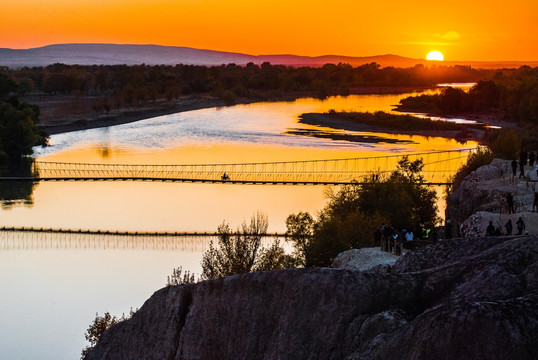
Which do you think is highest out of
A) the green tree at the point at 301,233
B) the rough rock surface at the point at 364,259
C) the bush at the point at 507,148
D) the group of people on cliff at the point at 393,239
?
the bush at the point at 507,148

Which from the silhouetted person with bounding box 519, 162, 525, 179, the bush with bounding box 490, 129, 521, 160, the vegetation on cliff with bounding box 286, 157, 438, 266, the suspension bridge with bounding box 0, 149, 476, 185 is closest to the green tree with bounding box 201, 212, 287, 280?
the vegetation on cliff with bounding box 286, 157, 438, 266

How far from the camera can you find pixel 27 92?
334ft

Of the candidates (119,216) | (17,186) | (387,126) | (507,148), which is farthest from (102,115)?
(507,148)

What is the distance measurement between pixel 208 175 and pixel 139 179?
4289mm

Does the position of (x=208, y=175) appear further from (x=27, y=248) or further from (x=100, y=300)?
(x=100, y=300)

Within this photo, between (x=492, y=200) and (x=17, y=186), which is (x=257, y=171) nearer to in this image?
(x=17, y=186)

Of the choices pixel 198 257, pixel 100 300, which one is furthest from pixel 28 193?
pixel 100 300

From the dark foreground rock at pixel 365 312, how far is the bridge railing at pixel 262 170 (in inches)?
→ 1188

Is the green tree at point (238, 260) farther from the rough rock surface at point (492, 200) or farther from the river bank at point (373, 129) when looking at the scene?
the river bank at point (373, 129)

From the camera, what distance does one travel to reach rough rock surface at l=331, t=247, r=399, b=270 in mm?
15969

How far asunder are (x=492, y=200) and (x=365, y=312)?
1340 cm

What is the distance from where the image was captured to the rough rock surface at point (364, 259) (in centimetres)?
1597

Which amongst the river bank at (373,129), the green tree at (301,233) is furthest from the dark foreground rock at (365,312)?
the river bank at (373,129)

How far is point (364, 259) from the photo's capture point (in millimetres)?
16516
